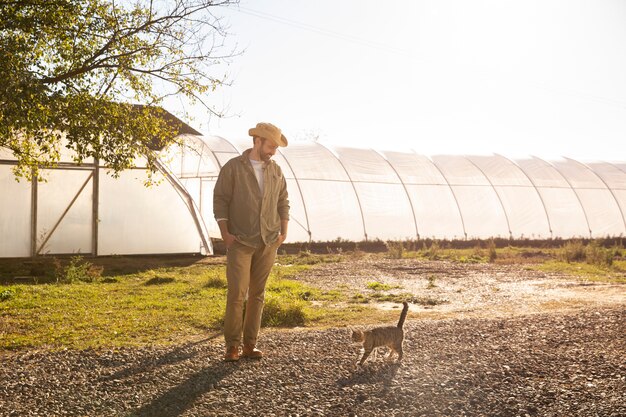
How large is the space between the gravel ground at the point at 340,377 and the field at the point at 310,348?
0.02 meters

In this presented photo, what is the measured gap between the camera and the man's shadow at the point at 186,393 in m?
5.35

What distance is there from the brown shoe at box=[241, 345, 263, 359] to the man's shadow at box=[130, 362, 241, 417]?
0.27m

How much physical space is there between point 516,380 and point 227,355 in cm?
286

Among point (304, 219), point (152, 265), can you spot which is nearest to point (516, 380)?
point (152, 265)

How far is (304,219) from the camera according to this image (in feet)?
81.1

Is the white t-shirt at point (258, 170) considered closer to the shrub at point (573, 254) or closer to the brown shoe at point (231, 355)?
the brown shoe at point (231, 355)

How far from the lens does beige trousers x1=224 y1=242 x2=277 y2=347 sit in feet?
23.1

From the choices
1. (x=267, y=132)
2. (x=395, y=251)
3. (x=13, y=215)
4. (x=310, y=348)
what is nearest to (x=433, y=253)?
(x=395, y=251)

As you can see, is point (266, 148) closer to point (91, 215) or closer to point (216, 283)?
point (216, 283)

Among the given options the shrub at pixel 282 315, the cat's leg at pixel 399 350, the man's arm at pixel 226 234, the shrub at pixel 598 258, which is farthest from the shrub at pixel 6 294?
the shrub at pixel 598 258

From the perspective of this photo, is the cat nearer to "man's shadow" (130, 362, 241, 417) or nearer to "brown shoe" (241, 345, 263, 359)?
"brown shoe" (241, 345, 263, 359)

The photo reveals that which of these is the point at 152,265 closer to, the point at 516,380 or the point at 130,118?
the point at 130,118

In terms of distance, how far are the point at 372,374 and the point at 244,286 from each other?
1.61 m

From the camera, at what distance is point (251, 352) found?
7.20 metres
